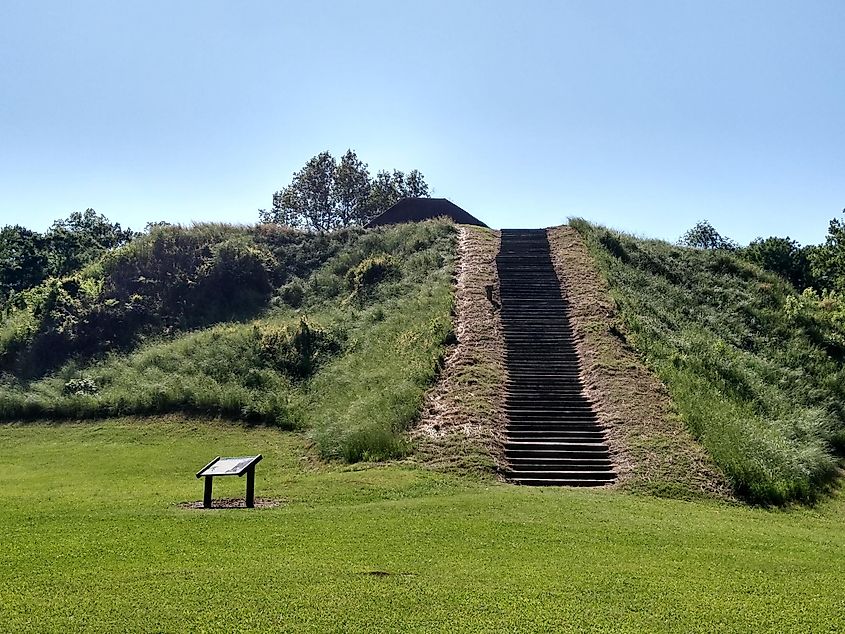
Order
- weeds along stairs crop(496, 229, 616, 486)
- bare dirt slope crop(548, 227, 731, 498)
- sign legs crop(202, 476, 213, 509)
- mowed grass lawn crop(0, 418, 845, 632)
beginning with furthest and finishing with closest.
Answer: weeds along stairs crop(496, 229, 616, 486)
bare dirt slope crop(548, 227, 731, 498)
sign legs crop(202, 476, 213, 509)
mowed grass lawn crop(0, 418, 845, 632)

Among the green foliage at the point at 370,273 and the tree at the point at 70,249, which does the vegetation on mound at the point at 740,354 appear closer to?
the green foliage at the point at 370,273

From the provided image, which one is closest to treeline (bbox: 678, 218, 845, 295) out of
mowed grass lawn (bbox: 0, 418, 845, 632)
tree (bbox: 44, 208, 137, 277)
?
mowed grass lawn (bbox: 0, 418, 845, 632)

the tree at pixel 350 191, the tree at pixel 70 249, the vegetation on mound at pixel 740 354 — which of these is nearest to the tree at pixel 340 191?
the tree at pixel 350 191

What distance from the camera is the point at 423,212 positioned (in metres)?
44.3

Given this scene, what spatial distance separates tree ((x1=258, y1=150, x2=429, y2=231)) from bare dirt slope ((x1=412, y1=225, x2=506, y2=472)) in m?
45.0

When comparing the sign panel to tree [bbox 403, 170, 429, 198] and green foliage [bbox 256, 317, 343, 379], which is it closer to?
green foliage [bbox 256, 317, 343, 379]

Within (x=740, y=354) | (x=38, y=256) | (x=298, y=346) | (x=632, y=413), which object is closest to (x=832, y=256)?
(x=740, y=354)

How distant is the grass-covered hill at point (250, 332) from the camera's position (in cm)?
1977

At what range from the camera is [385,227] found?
120ft

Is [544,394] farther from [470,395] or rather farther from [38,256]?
[38,256]

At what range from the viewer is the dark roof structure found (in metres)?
43.8

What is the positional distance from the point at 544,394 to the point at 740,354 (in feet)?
26.2

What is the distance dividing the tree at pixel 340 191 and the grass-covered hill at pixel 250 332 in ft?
113

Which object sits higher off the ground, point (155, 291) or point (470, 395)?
point (155, 291)
